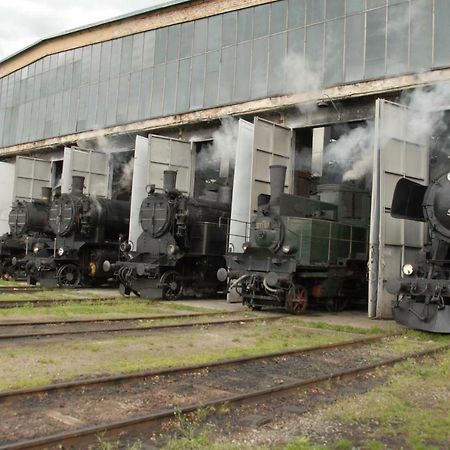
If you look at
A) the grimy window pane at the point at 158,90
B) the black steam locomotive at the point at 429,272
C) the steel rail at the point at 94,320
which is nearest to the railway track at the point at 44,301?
the steel rail at the point at 94,320

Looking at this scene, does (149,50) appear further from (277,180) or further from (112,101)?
(277,180)

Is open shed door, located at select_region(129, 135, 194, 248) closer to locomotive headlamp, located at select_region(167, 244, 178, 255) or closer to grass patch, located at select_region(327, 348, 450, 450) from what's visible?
locomotive headlamp, located at select_region(167, 244, 178, 255)

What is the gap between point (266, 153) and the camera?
16500 mm

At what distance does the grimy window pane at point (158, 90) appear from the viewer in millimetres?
21734

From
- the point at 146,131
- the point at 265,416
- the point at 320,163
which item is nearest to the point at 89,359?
the point at 265,416

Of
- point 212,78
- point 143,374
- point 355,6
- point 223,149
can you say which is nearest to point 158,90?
point 212,78

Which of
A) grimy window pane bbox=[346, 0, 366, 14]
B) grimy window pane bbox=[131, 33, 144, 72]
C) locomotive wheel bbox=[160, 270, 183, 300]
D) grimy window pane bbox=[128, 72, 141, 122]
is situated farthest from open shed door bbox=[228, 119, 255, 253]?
grimy window pane bbox=[131, 33, 144, 72]

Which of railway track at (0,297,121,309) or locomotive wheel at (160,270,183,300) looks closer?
railway track at (0,297,121,309)

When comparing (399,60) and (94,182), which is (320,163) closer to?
(399,60)

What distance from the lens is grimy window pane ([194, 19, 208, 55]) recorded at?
2062 cm

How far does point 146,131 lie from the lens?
2216 cm

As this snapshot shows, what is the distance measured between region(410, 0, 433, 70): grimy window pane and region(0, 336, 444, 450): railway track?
9969 millimetres

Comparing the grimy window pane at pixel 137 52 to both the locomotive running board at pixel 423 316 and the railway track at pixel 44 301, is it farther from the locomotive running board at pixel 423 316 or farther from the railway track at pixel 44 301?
the locomotive running board at pixel 423 316

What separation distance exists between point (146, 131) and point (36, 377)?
1719 cm
